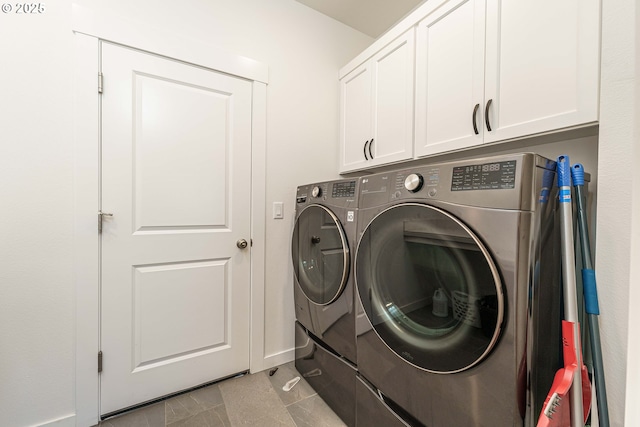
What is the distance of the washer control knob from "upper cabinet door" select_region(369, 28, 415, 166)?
58 centimetres

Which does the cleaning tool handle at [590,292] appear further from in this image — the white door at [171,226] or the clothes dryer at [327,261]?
the white door at [171,226]

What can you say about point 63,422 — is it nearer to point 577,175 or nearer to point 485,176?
point 485,176

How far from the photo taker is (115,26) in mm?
1363

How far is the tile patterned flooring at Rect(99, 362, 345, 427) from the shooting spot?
4.50 feet

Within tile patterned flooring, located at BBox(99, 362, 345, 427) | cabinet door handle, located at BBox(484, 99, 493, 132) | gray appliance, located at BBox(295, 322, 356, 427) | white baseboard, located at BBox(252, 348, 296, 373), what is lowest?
tile patterned flooring, located at BBox(99, 362, 345, 427)

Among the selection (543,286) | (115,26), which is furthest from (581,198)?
(115,26)

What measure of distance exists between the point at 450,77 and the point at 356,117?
2.36 ft

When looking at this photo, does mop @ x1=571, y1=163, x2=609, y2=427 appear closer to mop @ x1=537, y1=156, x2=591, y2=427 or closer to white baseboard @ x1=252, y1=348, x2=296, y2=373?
mop @ x1=537, y1=156, x2=591, y2=427

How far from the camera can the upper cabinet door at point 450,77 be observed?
3.97ft

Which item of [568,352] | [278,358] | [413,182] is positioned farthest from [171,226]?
[568,352]

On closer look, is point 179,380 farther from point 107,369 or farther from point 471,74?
point 471,74

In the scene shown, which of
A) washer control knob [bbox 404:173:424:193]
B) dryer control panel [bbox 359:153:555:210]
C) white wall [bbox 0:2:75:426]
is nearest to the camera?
dryer control panel [bbox 359:153:555:210]

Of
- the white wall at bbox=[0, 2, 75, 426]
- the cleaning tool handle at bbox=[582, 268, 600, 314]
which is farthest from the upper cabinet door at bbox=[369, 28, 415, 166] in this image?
the white wall at bbox=[0, 2, 75, 426]

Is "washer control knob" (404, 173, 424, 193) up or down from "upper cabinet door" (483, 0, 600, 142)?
down
